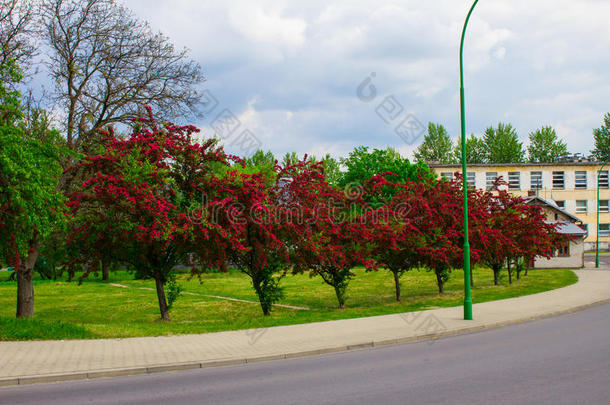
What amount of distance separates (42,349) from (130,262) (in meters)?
5.73

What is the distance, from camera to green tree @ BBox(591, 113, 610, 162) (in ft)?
315

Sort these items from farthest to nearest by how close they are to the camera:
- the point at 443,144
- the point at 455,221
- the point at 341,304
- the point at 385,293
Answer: the point at 443,144, the point at 385,293, the point at 455,221, the point at 341,304

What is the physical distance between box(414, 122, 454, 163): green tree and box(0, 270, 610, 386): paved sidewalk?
223 ft

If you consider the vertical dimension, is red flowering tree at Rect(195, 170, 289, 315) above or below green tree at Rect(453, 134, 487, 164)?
below

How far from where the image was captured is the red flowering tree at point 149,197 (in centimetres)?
1415

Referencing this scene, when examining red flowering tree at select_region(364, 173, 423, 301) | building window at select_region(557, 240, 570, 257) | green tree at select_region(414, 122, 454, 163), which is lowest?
building window at select_region(557, 240, 570, 257)

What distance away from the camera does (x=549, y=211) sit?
157 ft

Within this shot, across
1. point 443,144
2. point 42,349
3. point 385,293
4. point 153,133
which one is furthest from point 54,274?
point 443,144

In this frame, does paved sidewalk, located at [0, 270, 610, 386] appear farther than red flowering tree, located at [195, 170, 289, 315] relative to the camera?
No

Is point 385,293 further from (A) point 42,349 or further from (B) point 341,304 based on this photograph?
(A) point 42,349

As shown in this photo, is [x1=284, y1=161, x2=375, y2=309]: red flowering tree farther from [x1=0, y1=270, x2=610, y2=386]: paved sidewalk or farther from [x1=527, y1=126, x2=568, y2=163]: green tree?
[x1=527, y1=126, x2=568, y2=163]: green tree

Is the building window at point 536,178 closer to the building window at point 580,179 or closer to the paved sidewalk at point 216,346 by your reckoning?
the building window at point 580,179

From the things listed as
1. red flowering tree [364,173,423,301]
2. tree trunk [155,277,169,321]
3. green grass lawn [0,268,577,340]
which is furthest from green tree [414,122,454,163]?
tree trunk [155,277,169,321]

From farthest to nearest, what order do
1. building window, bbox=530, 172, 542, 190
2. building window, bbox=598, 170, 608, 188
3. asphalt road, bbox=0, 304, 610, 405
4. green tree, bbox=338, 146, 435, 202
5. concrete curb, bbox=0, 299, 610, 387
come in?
building window, bbox=530, 172, 542, 190, building window, bbox=598, 170, 608, 188, green tree, bbox=338, 146, 435, 202, concrete curb, bbox=0, 299, 610, 387, asphalt road, bbox=0, 304, 610, 405
